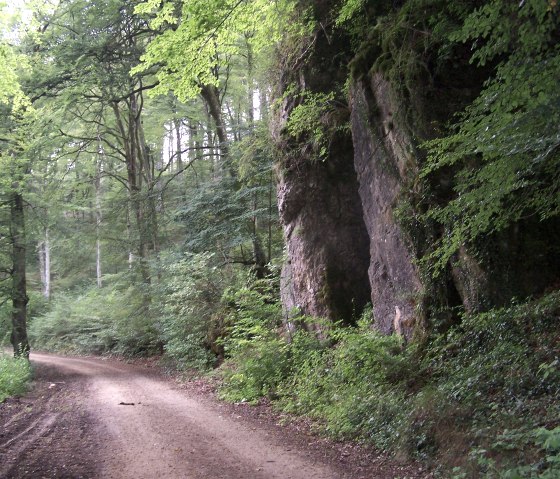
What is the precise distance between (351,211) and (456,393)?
251 inches

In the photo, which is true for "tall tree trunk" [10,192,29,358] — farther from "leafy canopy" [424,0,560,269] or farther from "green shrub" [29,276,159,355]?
"leafy canopy" [424,0,560,269]

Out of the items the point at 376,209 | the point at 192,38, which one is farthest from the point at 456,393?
the point at 192,38

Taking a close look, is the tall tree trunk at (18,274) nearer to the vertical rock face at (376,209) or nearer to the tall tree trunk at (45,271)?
the vertical rock face at (376,209)

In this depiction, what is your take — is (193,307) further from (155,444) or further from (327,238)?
(155,444)

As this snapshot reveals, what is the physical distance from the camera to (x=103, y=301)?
27078 mm

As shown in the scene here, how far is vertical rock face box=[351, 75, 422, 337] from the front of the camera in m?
8.50

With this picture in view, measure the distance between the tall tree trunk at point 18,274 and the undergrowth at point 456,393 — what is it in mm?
11690

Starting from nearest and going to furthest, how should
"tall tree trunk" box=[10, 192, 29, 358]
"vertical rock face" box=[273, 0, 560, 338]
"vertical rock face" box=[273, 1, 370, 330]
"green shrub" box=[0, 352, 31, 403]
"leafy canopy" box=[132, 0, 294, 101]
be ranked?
"leafy canopy" box=[132, 0, 294, 101]
"vertical rock face" box=[273, 0, 560, 338]
"vertical rock face" box=[273, 1, 370, 330]
"green shrub" box=[0, 352, 31, 403]
"tall tree trunk" box=[10, 192, 29, 358]

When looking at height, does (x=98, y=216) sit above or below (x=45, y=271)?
above

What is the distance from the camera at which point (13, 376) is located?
1318 cm

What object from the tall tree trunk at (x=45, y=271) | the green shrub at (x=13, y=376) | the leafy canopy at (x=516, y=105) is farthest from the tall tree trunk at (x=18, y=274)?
the tall tree trunk at (x=45, y=271)

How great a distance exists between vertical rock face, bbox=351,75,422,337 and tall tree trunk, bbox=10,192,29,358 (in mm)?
13427

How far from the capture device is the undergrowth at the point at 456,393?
16.0 ft

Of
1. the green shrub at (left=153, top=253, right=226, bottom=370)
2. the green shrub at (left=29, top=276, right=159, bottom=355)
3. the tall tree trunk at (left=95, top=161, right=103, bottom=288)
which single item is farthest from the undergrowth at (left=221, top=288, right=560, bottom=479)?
the tall tree trunk at (left=95, top=161, right=103, bottom=288)
